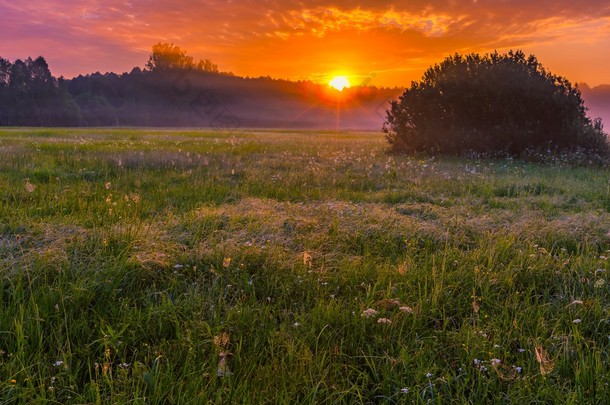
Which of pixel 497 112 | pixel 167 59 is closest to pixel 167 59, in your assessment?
pixel 167 59

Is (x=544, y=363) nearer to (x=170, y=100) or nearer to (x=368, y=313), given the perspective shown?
(x=368, y=313)

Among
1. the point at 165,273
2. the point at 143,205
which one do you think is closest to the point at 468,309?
the point at 165,273

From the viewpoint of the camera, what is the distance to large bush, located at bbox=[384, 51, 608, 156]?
1598 centimetres

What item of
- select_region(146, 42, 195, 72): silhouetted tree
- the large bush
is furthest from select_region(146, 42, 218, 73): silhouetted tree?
the large bush

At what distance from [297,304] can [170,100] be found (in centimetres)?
14221

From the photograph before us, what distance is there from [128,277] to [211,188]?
4.43 meters

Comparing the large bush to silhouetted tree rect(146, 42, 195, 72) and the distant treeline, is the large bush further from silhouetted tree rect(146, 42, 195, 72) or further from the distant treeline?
silhouetted tree rect(146, 42, 195, 72)

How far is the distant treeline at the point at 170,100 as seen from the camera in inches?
4011

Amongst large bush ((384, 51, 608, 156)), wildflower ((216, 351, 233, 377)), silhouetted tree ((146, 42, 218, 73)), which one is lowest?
wildflower ((216, 351, 233, 377))

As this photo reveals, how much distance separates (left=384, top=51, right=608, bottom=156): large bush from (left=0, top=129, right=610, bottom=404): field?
10989 mm

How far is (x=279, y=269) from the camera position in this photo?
12.8 feet

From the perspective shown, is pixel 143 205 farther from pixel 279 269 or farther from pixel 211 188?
pixel 279 269

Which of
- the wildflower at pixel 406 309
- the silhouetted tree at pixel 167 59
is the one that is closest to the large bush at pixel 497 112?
the wildflower at pixel 406 309

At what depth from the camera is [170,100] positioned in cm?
13388
